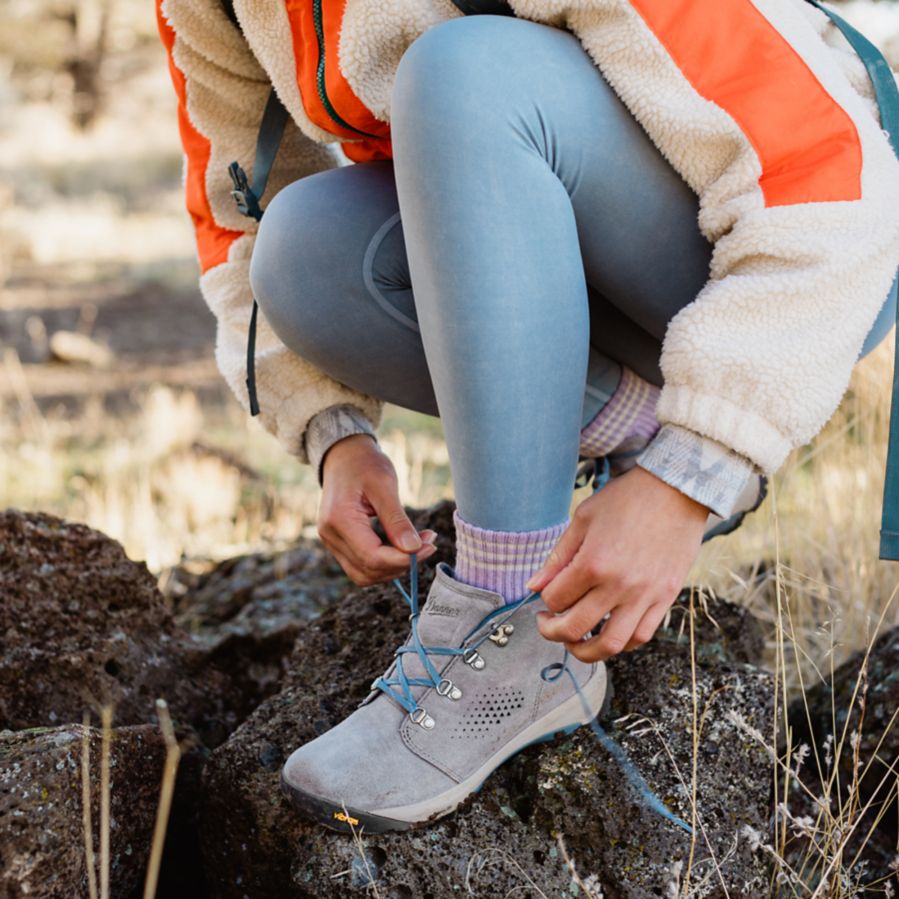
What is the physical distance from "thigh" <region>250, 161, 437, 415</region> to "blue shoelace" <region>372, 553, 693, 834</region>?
1.52ft

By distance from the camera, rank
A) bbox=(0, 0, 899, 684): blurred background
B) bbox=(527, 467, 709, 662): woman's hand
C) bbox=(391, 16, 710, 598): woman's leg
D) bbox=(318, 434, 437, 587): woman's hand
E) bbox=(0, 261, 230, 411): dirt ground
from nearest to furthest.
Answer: bbox=(527, 467, 709, 662): woman's hand
bbox=(391, 16, 710, 598): woman's leg
bbox=(318, 434, 437, 587): woman's hand
bbox=(0, 0, 899, 684): blurred background
bbox=(0, 261, 230, 411): dirt ground

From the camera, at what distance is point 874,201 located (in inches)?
47.6

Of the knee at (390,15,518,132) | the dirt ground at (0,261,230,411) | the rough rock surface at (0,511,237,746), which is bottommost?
the dirt ground at (0,261,230,411)

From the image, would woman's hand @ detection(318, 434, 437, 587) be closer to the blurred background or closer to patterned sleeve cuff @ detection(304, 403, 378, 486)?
patterned sleeve cuff @ detection(304, 403, 378, 486)

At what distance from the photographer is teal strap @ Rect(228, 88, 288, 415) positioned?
175cm

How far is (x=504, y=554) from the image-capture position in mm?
1341

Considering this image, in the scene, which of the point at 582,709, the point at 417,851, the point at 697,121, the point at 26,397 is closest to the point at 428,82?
the point at 697,121

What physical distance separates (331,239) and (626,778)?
916 millimetres

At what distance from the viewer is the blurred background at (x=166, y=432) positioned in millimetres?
2334

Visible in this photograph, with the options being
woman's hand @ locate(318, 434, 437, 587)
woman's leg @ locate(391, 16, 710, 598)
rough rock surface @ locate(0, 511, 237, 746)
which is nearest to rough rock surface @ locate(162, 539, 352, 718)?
rough rock surface @ locate(0, 511, 237, 746)

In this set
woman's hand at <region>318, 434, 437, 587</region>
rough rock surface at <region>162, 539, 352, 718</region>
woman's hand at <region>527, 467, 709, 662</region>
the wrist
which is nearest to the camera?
woman's hand at <region>527, 467, 709, 662</region>

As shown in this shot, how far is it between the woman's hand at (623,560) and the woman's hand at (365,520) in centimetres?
40

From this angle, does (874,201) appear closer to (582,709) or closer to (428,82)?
(428,82)

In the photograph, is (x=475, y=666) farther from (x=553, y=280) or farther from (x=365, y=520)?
(x=553, y=280)
